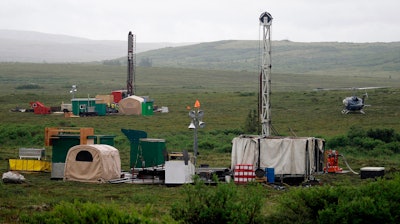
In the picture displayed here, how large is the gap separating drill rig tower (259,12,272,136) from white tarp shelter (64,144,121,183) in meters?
5.65

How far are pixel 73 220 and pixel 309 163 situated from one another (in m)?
13.8

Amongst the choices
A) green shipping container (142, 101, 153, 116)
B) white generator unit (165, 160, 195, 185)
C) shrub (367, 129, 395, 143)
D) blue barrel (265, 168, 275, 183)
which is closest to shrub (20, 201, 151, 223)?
white generator unit (165, 160, 195, 185)

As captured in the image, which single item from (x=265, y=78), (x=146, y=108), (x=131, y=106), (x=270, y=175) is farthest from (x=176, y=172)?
(x=131, y=106)

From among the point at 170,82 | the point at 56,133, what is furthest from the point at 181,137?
the point at 170,82

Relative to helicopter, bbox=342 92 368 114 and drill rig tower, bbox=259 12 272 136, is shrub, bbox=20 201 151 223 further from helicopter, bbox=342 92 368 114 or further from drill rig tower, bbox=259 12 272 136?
helicopter, bbox=342 92 368 114

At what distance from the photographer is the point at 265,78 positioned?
87.5 ft

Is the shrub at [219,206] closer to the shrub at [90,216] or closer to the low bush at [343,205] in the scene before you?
the low bush at [343,205]

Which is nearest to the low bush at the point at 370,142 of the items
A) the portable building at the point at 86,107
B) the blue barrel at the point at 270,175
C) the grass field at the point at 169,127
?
the grass field at the point at 169,127

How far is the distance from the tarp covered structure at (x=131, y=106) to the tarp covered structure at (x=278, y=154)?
26.9m

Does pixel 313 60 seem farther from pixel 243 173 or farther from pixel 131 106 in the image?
pixel 243 173

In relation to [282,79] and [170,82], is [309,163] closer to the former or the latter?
[170,82]

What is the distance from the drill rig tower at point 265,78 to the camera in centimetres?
2644

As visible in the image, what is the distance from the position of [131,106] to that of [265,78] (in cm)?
2570

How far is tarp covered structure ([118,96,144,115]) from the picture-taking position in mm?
51531
